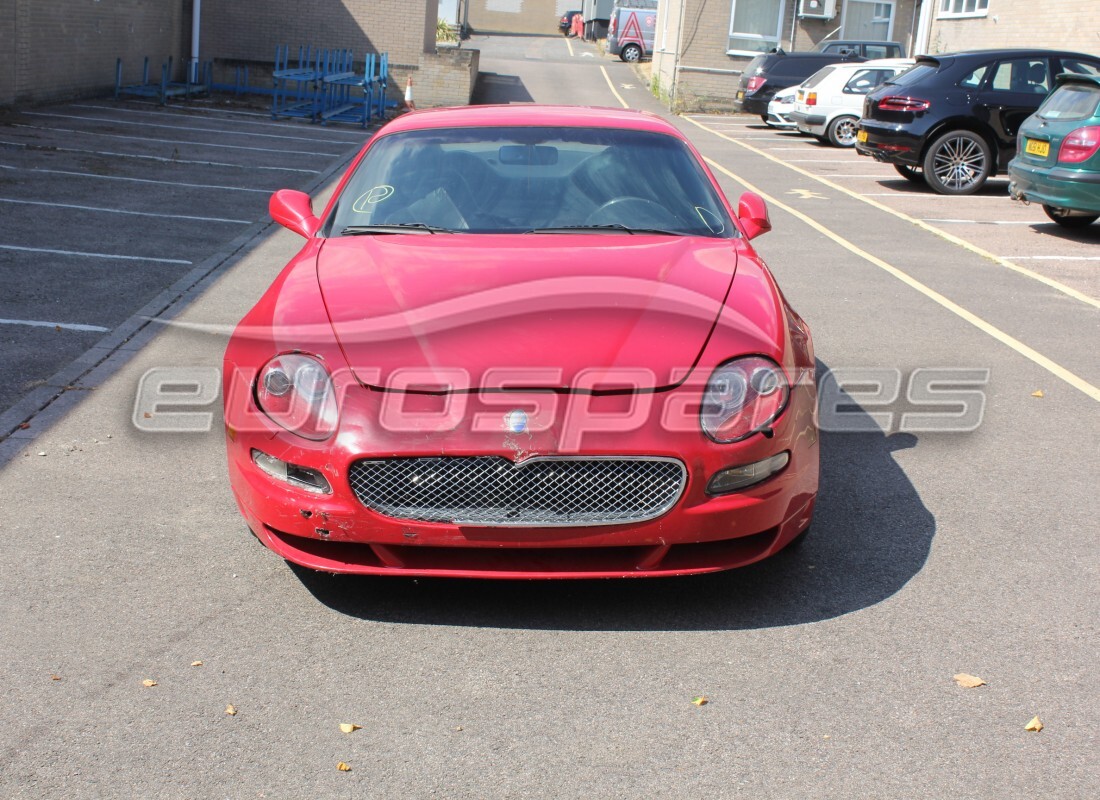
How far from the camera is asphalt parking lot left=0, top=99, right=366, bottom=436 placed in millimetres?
7328

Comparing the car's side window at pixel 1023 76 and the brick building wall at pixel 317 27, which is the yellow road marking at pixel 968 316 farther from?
the brick building wall at pixel 317 27

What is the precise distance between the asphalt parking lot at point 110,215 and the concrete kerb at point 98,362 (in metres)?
0.01

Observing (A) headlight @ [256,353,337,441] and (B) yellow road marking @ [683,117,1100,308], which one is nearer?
(A) headlight @ [256,353,337,441]

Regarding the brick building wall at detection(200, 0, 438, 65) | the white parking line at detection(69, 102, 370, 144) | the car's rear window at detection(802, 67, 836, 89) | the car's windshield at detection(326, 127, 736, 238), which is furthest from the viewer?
the brick building wall at detection(200, 0, 438, 65)

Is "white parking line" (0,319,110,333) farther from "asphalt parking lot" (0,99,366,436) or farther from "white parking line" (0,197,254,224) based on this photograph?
"white parking line" (0,197,254,224)

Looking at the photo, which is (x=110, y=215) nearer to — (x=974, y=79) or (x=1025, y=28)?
(x=974, y=79)

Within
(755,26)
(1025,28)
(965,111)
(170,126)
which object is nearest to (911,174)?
(965,111)

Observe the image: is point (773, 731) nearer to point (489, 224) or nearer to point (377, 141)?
point (489, 224)

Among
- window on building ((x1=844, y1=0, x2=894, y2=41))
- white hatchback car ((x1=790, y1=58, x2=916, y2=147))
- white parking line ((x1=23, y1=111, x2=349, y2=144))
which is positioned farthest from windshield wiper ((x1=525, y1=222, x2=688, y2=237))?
window on building ((x1=844, y1=0, x2=894, y2=41))

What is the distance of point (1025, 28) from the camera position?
84.3 feet

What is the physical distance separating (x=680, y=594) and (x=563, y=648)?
573 millimetres

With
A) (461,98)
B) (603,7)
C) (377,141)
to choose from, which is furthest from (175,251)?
(603,7)

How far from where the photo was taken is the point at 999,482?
5.43 meters

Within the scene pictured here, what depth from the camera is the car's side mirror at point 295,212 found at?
5.44 m
